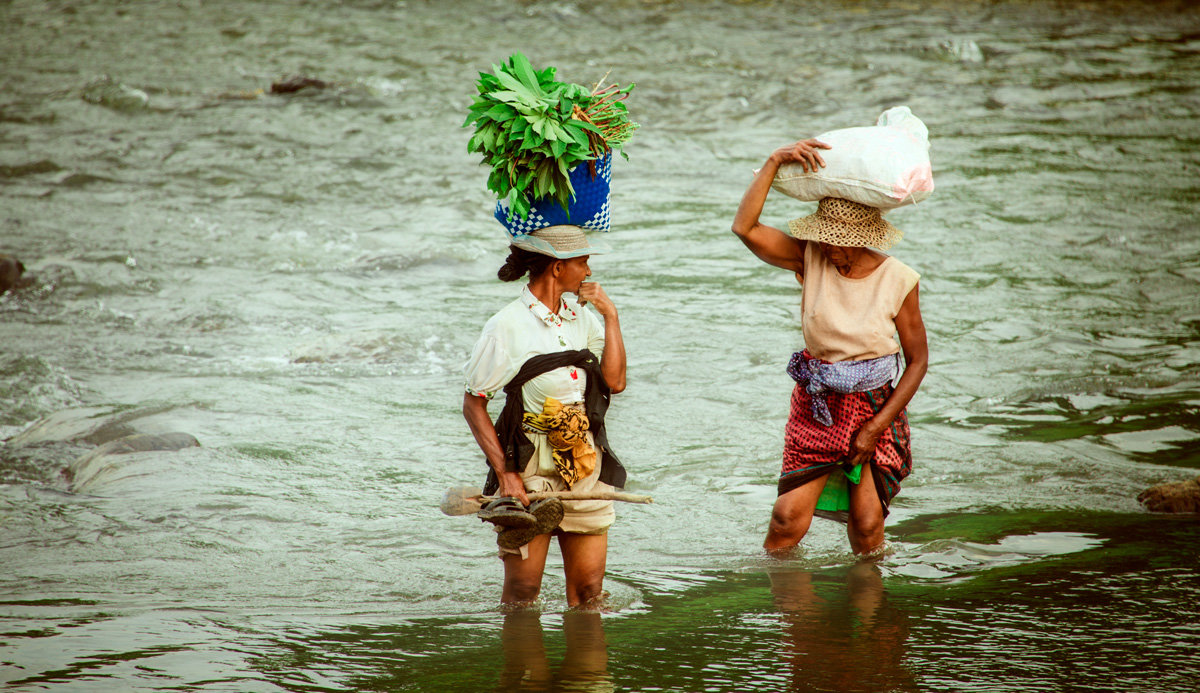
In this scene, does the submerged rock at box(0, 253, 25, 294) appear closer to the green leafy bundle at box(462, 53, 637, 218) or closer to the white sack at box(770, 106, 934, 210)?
the green leafy bundle at box(462, 53, 637, 218)

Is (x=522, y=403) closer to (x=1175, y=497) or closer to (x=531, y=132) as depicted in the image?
(x=531, y=132)

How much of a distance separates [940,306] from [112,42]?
A: 14.7 meters

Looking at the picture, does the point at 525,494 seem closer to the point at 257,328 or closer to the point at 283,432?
the point at 283,432

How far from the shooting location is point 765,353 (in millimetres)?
Answer: 8508

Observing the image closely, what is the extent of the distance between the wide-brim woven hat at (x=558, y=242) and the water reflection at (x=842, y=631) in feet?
4.86

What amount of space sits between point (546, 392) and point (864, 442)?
50.7 inches

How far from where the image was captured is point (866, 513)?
475 cm

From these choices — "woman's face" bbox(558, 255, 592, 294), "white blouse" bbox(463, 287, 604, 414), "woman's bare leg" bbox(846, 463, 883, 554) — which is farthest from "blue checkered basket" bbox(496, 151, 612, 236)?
"woman's bare leg" bbox(846, 463, 883, 554)

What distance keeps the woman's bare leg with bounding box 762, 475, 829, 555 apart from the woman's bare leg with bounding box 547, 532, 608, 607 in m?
0.84

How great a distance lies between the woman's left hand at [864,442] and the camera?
14.9ft

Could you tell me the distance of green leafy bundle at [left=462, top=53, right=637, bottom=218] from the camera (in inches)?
150

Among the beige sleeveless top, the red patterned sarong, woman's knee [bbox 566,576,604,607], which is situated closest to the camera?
woman's knee [bbox 566,576,604,607]

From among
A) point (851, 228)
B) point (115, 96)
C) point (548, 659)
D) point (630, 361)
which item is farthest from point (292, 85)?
point (548, 659)

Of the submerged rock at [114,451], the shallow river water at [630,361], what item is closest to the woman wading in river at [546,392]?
the shallow river water at [630,361]
